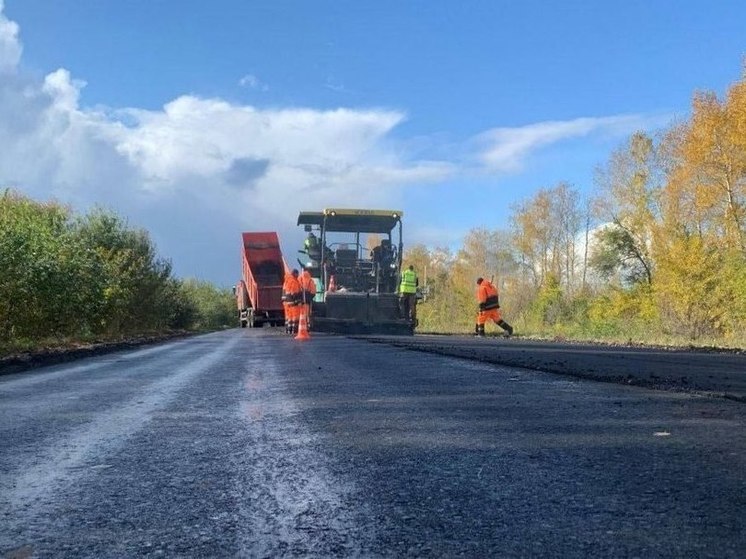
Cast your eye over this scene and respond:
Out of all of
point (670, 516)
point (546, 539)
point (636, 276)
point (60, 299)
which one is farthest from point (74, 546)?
point (636, 276)

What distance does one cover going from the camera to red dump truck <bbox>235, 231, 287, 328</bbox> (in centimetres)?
3155

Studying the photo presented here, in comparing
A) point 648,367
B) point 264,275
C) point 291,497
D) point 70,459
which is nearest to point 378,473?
point 291,497

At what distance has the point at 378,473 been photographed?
3.23 metres

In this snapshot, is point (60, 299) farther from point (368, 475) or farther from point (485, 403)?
point (368, 475)

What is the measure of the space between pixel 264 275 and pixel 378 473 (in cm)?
2939

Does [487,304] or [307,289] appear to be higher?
[307,289]

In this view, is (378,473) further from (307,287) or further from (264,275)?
(264,275)

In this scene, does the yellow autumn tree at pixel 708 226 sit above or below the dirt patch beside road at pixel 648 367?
above

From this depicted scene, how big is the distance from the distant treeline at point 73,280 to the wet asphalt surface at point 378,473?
9.46m

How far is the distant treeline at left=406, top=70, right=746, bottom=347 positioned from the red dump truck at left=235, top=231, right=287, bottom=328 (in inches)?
295

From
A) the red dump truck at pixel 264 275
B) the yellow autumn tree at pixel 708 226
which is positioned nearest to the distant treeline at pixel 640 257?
the yellow autumn tree at pixel 708 226

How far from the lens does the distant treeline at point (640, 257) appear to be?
22453 mm

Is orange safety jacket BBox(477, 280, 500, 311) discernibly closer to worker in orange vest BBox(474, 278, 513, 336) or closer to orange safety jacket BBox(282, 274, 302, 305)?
worker in orange vest BBox(474, 278, 513, 336)

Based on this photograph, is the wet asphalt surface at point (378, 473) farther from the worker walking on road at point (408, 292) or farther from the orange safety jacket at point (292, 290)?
the worker walking on road at point (408, 292)
